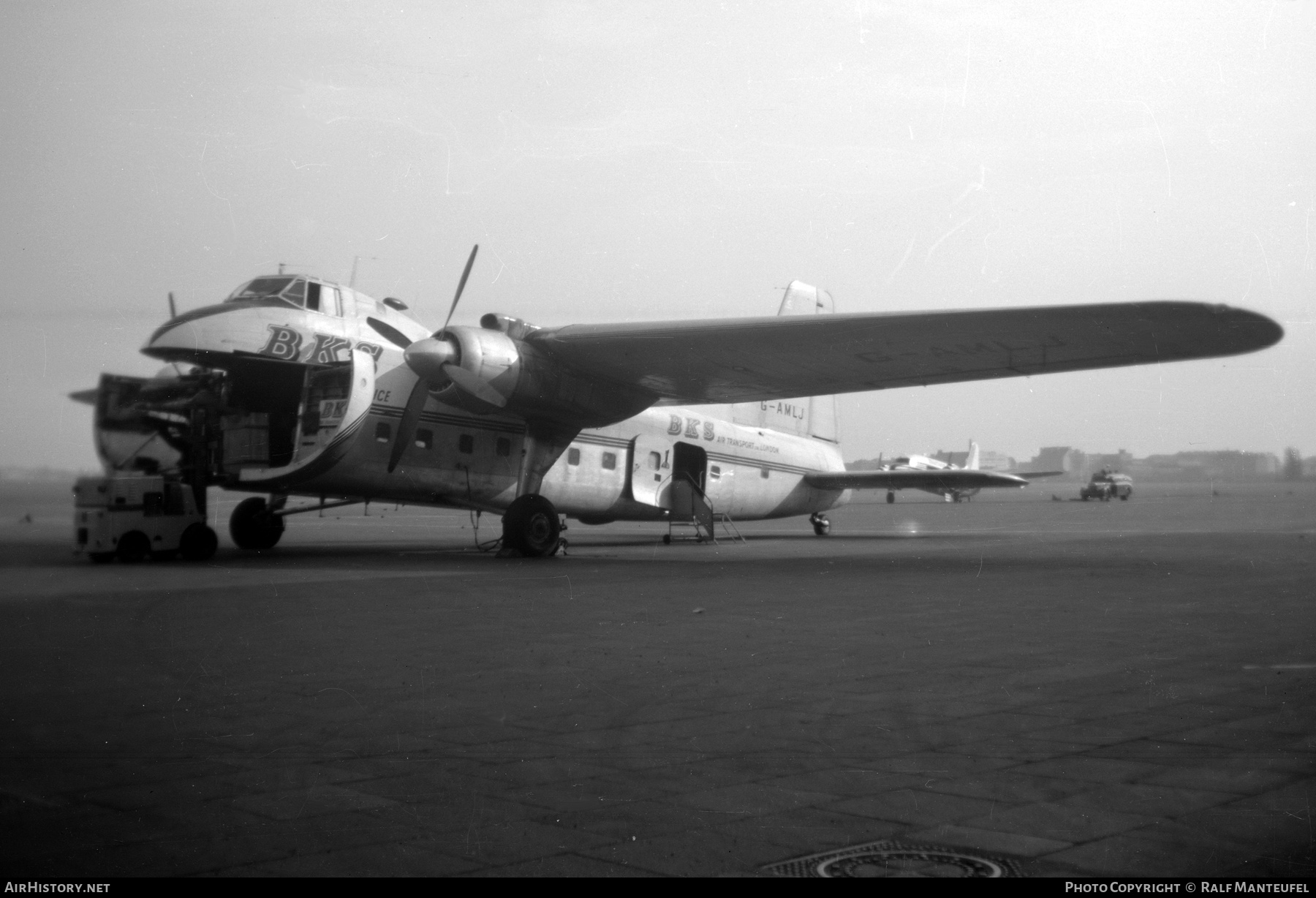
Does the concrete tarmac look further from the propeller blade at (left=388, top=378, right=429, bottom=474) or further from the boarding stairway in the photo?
the boarding stairway

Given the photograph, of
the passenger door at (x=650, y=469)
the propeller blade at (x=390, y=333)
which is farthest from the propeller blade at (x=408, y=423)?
the passenger door at (x=650, y=469)

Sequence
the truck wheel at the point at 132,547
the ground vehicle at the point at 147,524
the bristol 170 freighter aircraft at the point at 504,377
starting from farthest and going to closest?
1. the truck wheel at the point at 132,547
2. the ground vehicle at the point at 147,524
3. the bristol 170 freighter aircraft at the point at 504,377

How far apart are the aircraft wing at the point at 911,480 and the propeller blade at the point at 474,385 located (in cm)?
995

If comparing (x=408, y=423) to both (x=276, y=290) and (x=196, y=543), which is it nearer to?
(x=276, y=290)

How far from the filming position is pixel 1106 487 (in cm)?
6406

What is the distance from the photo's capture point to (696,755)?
4520 mm

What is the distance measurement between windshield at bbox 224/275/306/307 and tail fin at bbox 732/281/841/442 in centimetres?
1052

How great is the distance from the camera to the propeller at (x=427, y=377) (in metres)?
15.8

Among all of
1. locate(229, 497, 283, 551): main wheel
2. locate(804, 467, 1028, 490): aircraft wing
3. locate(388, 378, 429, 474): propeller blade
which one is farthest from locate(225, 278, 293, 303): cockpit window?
locate(804, 467, 1028, 490): aircraft wing

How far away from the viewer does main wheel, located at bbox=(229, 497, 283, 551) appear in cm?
1842

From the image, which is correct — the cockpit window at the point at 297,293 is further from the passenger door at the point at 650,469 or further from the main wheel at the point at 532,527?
the passenger door at the point at 650,469

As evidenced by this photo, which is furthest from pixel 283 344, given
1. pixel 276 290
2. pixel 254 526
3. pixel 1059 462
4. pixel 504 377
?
pixel 1059 462

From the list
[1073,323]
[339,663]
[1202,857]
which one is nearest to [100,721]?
[339,663]

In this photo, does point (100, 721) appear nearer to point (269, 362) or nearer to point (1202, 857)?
point (1202, 857)
